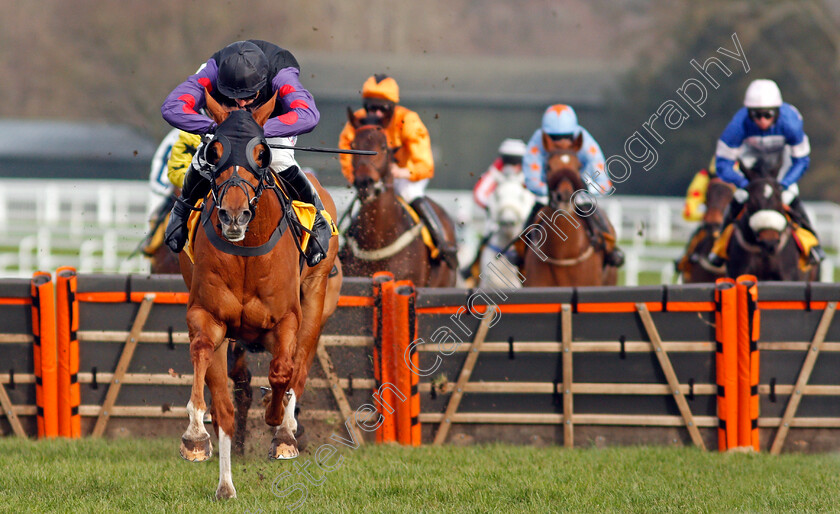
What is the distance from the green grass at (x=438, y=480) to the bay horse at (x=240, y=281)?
0.46 meters

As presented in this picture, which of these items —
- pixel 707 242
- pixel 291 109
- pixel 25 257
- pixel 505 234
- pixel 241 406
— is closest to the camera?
pixel 291 109

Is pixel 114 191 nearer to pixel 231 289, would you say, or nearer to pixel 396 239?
pixel 396 239

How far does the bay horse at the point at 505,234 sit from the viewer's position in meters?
9.12

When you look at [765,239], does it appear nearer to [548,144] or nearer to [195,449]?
[548,144]

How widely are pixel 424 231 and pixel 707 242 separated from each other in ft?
11.4

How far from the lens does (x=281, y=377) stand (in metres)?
5.25

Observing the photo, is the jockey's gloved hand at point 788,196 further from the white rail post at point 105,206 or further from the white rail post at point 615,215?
the white rail post at point 105,206

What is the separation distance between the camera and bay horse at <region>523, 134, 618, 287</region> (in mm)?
7975

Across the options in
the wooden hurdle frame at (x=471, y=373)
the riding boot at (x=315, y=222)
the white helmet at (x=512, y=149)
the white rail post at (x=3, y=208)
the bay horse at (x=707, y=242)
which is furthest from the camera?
the white rail post at (x=3, y=208)

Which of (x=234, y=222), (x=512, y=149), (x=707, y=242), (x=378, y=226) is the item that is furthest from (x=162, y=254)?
(x=512, y=149)

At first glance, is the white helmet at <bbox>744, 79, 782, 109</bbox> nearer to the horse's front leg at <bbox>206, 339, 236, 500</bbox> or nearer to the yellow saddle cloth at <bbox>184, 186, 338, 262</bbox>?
the yellow saddle cloth at <bbox>184, 186, 338, 262</bbox>

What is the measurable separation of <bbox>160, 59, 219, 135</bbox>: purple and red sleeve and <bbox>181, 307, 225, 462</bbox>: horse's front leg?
90 cm

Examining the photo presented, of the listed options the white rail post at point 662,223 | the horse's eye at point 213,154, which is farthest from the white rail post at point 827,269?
the horse's eye at point 213,154

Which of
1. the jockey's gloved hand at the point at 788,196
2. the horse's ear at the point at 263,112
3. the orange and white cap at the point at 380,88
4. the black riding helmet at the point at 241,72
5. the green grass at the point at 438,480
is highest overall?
the orange and white cap at the point at 380,88
